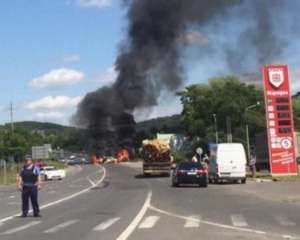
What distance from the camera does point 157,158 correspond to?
61156 millimetres

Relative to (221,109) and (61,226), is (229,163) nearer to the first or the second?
(61,226)

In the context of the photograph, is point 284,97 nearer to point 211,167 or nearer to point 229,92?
point 211,167

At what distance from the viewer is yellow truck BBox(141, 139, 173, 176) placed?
61.1 meters

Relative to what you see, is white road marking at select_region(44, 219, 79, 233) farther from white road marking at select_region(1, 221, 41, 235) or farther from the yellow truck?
the yellow truck

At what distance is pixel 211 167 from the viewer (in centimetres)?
4856

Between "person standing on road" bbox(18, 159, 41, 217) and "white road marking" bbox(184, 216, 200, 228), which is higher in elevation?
"person standing on road" bbox(18, 159, 41, 217)

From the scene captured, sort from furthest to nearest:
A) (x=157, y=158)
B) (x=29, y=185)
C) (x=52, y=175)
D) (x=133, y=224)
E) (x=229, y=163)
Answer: (x=52, y=175) → (x=157, y=158) → (x=229, y=163) → (x=29, y=185) → (x=133, y=224)

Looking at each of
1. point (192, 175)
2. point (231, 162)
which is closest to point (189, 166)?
point (192, 175)

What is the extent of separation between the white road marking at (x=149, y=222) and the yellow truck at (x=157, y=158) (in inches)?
1624

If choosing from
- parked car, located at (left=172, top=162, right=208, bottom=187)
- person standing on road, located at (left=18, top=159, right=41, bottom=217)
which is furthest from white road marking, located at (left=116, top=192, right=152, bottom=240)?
parked car, located at (left=172, top=162, right=208, bottom=187)

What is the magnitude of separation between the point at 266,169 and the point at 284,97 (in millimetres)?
19078

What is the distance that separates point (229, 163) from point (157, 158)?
53.5 feet

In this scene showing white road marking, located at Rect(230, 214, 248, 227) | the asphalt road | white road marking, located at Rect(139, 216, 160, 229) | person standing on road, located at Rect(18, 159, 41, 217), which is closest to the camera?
the asphalt road

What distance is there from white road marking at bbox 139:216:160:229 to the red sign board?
112 feet
